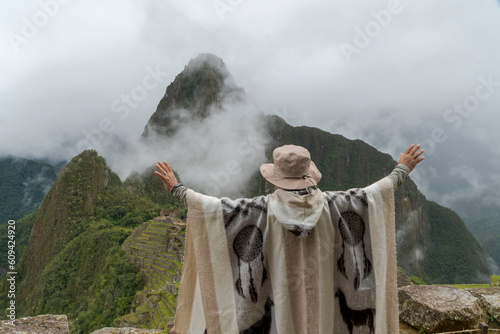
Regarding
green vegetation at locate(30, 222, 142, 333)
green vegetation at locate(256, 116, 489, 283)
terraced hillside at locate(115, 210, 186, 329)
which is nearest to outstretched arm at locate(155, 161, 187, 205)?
terraced hillside at locate(115, 210, 186, 329)

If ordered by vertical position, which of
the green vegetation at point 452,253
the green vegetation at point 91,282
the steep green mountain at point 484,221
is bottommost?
the green vegetation at point 91,282

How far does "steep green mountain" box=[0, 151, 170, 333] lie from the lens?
20578mm

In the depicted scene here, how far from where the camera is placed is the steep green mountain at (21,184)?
6488 cm

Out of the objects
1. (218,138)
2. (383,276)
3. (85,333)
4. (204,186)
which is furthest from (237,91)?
(383,276)

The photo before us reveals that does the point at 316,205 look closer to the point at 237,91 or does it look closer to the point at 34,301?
the point at 34,301

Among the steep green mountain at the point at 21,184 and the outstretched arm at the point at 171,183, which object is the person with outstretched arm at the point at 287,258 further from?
the steep green mountain at the point at 21,184

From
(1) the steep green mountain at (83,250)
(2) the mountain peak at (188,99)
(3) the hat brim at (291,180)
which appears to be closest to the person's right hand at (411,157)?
(3) the hat brim at (291,180)

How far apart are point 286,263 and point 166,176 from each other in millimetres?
690

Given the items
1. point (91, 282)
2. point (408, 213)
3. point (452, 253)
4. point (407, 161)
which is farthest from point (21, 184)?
point (452, 253)

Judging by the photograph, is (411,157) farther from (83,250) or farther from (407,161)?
(83,250)

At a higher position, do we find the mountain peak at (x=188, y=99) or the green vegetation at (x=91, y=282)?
the mountain peak at (x=188, y=99)

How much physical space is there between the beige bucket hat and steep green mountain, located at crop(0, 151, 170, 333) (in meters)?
19.5

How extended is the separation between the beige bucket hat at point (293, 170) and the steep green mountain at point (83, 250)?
19.5 metres

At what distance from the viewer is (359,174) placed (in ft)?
250
